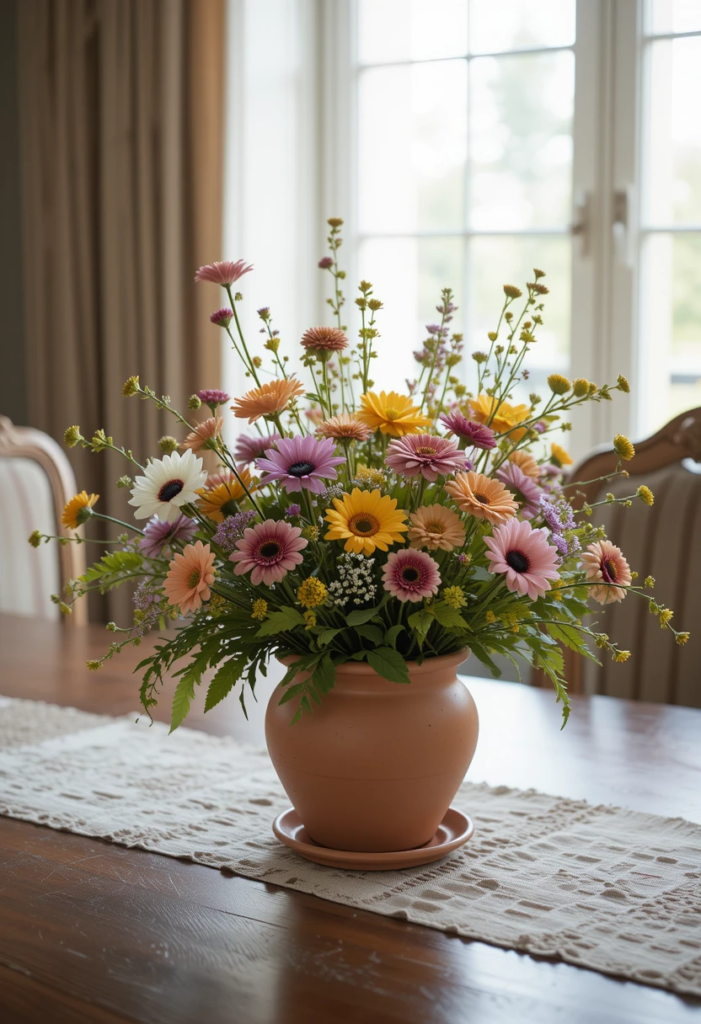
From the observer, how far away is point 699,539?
1595 mm

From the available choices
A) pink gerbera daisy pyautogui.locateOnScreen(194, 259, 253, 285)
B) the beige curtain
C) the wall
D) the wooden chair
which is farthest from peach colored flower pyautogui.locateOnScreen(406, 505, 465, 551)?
the wall

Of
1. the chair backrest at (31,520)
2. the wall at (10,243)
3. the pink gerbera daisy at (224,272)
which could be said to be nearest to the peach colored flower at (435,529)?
the pink gerbera daisy at (224,272)

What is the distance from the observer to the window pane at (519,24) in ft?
8.35

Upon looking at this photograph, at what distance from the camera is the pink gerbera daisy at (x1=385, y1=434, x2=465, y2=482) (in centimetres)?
77

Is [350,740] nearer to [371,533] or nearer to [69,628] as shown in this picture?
[371,533]

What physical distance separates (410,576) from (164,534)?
7.8 inches

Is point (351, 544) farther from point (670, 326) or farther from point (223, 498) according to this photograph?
point (670, 326)

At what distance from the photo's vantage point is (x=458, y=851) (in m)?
0.90

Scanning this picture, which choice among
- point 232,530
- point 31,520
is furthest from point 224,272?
point 31,520

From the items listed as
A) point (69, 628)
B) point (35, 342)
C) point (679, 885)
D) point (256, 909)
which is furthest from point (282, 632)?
point (35, 342)

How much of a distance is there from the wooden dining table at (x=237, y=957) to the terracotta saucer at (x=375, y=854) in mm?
47

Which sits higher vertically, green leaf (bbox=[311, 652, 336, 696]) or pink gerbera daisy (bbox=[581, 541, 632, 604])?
pink gerbera daisy (bbox=[581, 541, 632, 604])

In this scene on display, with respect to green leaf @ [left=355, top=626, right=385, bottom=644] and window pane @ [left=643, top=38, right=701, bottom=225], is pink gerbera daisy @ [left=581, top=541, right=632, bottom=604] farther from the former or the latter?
window pane @ [left=643, top=38, right=701, bottom=225]

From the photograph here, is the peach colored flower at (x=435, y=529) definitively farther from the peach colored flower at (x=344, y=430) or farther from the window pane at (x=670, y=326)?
the window pane at (x=670, y=326)
